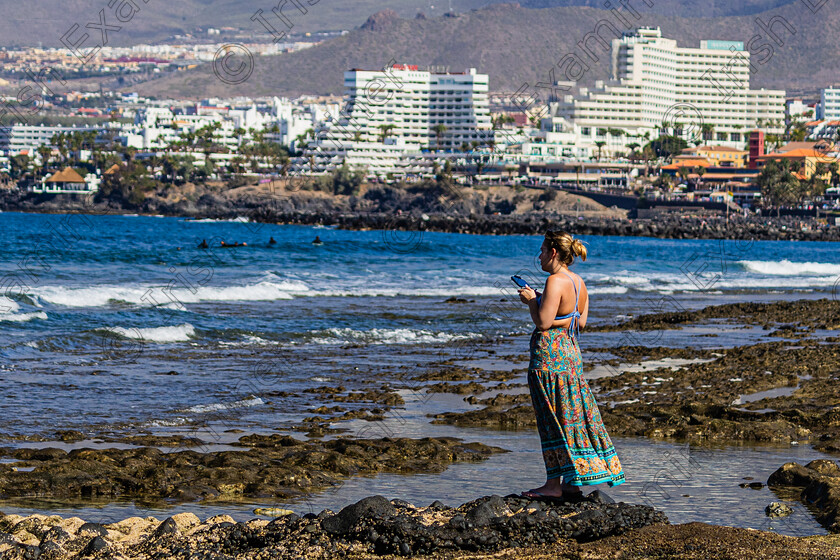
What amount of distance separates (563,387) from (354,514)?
5.24ft

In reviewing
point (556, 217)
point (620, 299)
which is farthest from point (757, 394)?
point (556, 217)

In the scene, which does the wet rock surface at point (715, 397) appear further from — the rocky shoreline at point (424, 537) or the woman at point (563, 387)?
the rocky shoreline at point (424, 537)

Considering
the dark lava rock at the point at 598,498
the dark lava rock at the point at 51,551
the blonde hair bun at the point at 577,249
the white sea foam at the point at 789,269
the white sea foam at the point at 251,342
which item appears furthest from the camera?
the white sea foam at the point at 789,269

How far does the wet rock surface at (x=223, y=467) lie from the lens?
8695 mm

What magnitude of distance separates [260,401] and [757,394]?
624 cm

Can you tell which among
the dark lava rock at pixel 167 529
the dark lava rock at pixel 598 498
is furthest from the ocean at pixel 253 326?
the dark lava rock at pixel 167 529

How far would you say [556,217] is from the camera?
13488 cm

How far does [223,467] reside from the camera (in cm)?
925

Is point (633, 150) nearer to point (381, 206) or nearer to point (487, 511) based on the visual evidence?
point (381, 206)

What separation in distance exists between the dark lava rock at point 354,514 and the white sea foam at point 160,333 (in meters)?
13.6

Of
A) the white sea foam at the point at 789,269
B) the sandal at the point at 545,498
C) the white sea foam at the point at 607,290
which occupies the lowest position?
the white sea foam at the point at 789,269

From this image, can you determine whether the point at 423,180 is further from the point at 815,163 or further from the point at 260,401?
the point at 260,401

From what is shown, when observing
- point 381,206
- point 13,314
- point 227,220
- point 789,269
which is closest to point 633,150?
point 381,206

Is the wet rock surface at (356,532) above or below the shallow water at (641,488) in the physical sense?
above
